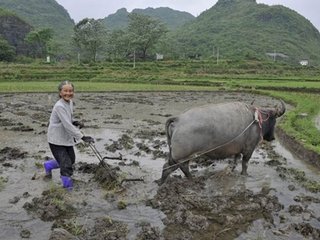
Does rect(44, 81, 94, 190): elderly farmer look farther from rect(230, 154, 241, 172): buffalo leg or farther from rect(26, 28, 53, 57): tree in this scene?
rect(26, 28, 53, 57): tree

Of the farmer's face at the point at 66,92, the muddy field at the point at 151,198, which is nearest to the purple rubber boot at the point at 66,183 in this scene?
the muddy field at the point at 151,198

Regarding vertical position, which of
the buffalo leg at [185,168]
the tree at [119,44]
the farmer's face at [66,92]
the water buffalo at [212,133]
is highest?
the tree at [119,44]

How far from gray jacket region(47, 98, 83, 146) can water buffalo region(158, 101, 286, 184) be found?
1.67m

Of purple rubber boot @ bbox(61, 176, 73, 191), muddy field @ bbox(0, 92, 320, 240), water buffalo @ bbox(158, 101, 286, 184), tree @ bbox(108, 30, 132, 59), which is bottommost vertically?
muddy field @ bbox(0, 92, 320, 240)

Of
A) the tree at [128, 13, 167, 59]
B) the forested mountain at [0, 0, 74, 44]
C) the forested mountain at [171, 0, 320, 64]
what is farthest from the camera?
the forested mountain at [0, 0, 74, 44]

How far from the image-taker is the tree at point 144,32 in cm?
6375

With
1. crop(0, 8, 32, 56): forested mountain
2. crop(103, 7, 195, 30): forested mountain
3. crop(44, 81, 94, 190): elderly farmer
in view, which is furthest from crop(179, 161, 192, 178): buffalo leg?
crop(103, 7, 195, 30): forested mountain

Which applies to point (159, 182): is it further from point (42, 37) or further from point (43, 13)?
point (43, 13)

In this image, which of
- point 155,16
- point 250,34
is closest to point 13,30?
point 250,34

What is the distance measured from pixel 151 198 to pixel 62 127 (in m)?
1.97

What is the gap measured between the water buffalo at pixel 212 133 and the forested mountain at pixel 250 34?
73.2 metres

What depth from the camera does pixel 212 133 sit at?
7203mm

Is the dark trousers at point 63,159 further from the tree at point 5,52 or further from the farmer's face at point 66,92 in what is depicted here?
the tree at point 5,52

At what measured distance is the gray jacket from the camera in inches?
263
